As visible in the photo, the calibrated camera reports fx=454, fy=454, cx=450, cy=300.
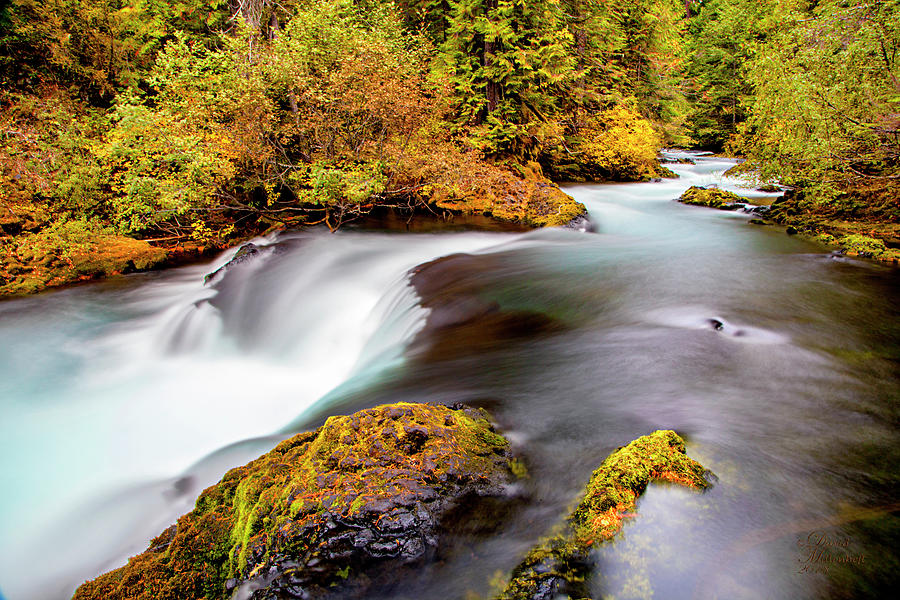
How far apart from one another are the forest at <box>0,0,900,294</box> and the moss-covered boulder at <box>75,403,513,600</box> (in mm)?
7958

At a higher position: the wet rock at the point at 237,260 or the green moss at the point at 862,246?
the wet rock at the point at 237,260

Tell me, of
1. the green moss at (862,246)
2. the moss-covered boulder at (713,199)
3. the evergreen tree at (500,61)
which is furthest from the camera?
the evergreen tree at (500,61)

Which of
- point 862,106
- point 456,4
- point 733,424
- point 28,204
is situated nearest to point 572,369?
point 733,424

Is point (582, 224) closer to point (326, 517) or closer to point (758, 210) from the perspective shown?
point (758, 210)

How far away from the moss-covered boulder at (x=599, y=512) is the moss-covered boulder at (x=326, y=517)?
0.50 metres

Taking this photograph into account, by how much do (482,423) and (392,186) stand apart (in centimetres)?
887

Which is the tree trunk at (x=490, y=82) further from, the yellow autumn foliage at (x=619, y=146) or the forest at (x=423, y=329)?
the yellow autumn foliage at (x=619, y=146)

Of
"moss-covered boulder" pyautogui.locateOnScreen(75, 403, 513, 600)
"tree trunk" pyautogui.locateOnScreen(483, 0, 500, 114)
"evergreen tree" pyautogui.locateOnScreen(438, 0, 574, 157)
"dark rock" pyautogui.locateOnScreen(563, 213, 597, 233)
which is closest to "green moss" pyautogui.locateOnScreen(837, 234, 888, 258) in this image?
"dark rock" pyautogui.locateOnScreen(563, 213, 597, 233)

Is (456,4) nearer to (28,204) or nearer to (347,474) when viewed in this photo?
(28,204)

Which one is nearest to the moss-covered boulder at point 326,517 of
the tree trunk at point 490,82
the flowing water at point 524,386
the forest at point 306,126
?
the flowing water at point 524,386

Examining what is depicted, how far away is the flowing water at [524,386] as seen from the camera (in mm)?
2348

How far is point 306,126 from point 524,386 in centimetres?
813

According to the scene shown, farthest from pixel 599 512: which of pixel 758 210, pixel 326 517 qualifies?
pixel 758 210

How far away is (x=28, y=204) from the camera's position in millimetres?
9453
